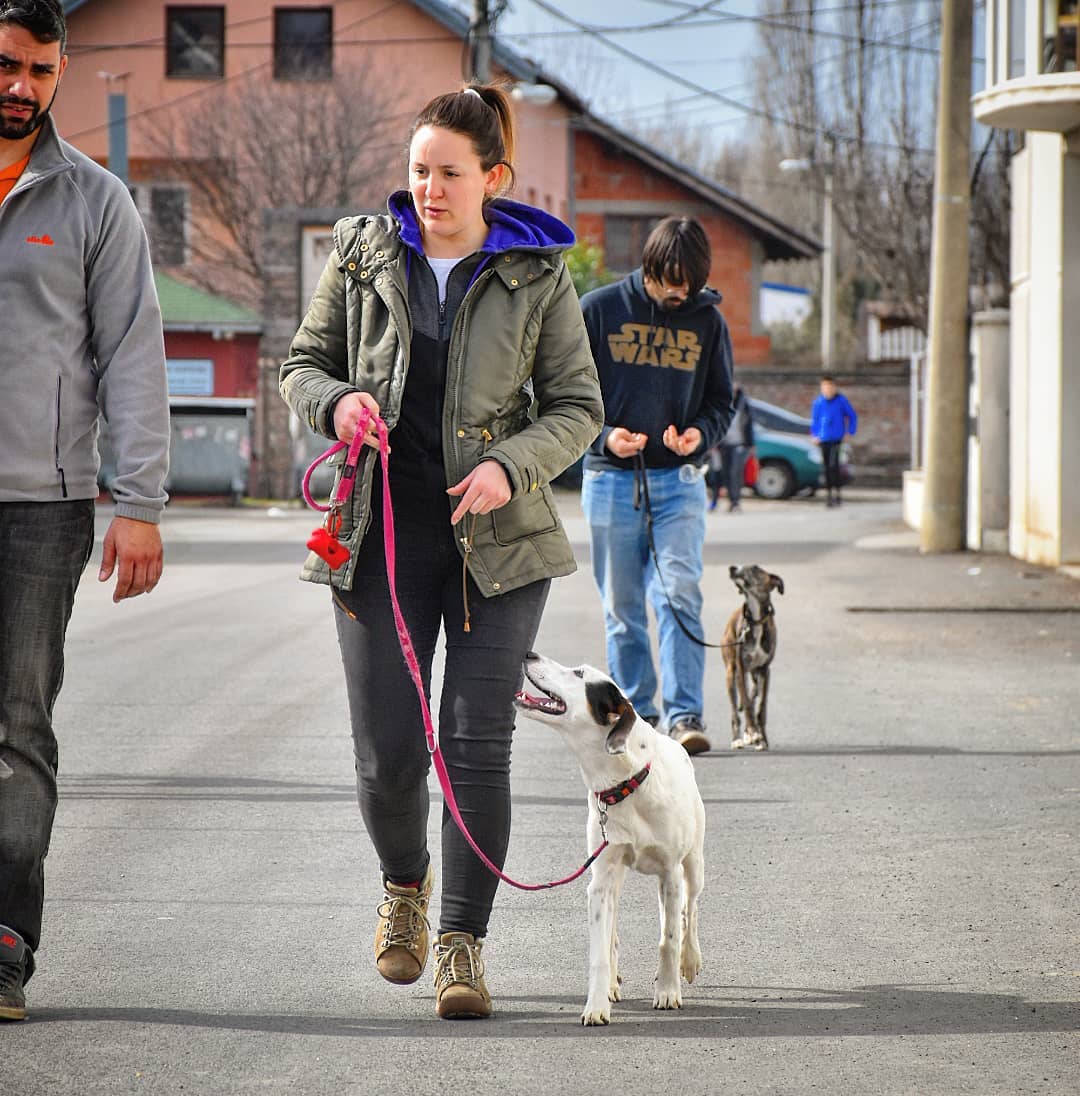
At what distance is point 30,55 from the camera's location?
4301mm

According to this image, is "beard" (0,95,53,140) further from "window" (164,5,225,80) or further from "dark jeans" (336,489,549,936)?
"window" (164,5,225,80)

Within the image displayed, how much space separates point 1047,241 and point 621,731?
43.5 feet

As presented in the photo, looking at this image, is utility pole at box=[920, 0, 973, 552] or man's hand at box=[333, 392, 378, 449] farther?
utility pole at box=[920, 0, 973, 552]

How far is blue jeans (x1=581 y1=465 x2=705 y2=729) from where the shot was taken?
782 cm

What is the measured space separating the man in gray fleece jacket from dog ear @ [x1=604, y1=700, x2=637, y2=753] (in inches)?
44.0

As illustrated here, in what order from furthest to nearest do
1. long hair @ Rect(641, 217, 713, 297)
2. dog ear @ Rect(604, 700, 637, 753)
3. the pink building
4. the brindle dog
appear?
the pink building
the brindle dog
long hair @ Rect(641, 217, 713, 297)
dog ear @ Rect(604, 700, 637, 753)

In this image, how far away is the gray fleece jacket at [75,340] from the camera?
429 centimetres

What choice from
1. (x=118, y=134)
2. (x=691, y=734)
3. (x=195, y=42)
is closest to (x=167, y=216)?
(x=195, y=42)

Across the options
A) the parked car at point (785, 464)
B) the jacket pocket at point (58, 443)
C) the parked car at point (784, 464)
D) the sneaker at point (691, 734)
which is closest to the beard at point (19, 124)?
the jacket pocket at point (58, 443)

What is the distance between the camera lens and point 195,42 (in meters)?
44.2

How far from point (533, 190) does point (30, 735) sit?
1648 inches

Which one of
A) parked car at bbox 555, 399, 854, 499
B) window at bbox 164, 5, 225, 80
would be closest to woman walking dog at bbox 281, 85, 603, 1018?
parked car at bbox 555, 399, 854, 499

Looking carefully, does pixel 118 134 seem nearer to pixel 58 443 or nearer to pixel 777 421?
pixel 777 421

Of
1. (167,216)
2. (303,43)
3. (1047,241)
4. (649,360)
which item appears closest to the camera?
(649,360)
